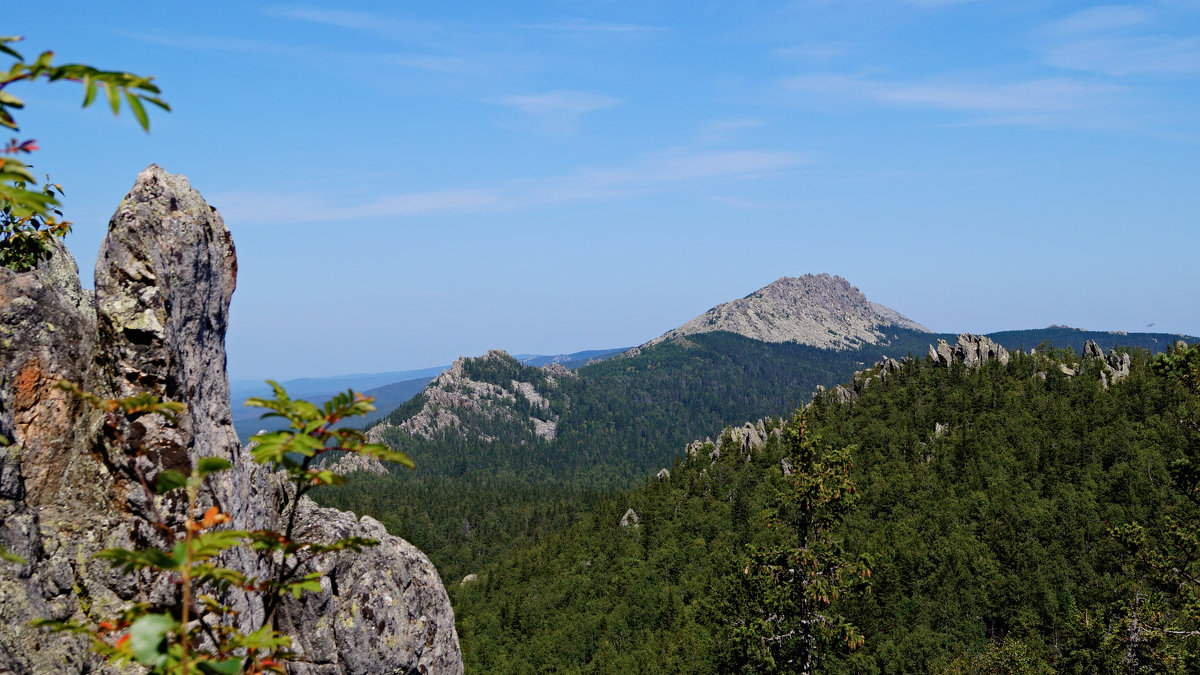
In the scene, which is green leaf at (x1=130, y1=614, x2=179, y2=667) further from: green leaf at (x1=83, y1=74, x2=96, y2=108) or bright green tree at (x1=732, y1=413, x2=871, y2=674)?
bright green tree at (x1=732, y1=413, x2=871, y2=674)

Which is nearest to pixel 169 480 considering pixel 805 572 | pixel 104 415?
pixel 104 415

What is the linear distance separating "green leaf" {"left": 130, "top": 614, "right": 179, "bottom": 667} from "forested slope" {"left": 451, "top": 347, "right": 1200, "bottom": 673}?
89.3 metres

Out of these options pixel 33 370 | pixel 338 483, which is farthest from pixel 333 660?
pixel 338 483

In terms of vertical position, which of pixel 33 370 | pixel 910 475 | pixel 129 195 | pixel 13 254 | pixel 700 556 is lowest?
pixel 700 556

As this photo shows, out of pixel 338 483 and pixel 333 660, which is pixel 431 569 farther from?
pixel 338 483

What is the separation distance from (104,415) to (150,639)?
14252mm

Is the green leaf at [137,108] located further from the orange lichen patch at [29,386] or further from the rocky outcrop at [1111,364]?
the rocky outcrop at [1111,364]

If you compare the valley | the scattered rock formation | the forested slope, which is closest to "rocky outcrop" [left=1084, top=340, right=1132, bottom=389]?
the valley

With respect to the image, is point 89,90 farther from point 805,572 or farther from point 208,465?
point 805,572

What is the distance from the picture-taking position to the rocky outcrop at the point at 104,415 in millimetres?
13352

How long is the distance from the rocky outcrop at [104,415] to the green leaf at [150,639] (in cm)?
968

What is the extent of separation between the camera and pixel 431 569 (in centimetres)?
3056

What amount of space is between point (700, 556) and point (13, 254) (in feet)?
486

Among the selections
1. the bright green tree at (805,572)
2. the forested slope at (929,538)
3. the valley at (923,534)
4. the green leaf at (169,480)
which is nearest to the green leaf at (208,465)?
the green leaf at (169,480)
